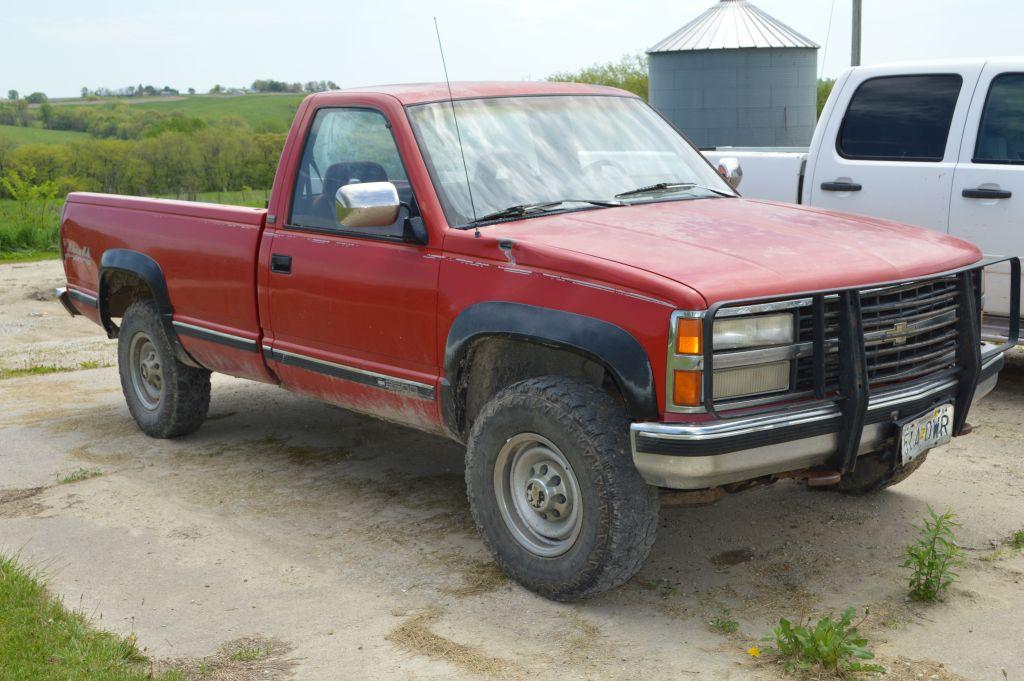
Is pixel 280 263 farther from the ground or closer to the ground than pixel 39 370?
farther from the ground

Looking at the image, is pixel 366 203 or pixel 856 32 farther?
pixel 856 32

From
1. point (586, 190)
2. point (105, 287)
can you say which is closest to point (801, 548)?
point (586, 190)

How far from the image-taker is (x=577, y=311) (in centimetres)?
430

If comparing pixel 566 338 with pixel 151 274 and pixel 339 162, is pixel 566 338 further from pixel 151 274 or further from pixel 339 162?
pixel 151 274

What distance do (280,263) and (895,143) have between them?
14.0 ft

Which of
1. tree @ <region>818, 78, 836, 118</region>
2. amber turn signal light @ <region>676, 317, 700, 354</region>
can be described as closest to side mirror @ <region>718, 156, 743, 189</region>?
amber turn signal light @ <region>676, 317, 700, 354</region>

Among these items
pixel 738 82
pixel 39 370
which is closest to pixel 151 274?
pixel 39 370

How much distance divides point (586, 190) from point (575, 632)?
2004mm

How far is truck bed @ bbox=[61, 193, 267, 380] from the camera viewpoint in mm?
6121

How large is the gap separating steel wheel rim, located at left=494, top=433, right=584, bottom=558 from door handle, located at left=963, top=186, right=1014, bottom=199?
409 centimetres

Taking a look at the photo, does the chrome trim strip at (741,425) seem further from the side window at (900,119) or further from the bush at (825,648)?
the side window at (900,119)

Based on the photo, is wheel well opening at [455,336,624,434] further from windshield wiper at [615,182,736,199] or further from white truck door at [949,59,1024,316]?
white truck door at [949,59,1024,316]

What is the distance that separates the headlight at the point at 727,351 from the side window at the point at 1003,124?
3.86m

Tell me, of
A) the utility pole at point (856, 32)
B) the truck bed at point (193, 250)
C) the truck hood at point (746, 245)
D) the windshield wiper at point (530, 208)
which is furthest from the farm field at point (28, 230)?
the truck hood at point (746, 245)
